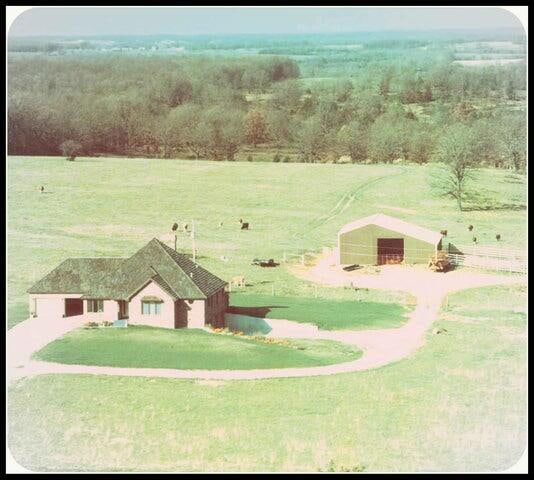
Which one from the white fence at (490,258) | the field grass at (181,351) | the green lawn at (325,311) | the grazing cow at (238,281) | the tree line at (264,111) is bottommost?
the field grass at (181,351)

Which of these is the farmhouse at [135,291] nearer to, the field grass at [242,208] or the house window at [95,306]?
the house window at [95,306]

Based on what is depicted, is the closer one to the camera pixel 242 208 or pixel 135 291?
pixel 135 291

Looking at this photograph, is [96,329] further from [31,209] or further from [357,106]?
[357,106]

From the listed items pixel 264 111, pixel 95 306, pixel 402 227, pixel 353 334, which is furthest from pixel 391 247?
pixel 95 306

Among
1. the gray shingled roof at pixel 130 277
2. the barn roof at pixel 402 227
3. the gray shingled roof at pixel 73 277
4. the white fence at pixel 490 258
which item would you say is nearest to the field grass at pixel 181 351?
the gray shingled roof at pixel 130 277

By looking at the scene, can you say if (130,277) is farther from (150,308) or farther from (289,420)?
(289,420)
